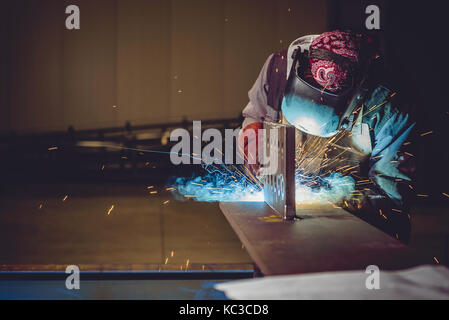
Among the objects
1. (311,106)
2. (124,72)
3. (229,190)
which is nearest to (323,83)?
(311,106)

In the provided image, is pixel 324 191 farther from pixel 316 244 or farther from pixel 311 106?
pixel 316 244

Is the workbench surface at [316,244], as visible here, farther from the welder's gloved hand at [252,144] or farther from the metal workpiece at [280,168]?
the welder's gloved hand at [252,144]

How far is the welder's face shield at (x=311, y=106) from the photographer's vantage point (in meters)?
1.87

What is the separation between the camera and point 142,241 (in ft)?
13.5

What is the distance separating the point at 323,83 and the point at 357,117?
0.28 metres

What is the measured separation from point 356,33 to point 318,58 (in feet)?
0.69

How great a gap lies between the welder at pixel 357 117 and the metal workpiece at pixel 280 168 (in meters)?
0.12

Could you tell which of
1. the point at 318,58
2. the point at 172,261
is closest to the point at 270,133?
the point at 318,58

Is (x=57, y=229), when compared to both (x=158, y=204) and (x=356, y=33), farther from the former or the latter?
(x=356, y=33)

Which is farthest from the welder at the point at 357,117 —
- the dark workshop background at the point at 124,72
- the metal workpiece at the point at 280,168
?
the dark workshop background at the point at 124,72

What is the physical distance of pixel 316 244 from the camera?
1.59 meters

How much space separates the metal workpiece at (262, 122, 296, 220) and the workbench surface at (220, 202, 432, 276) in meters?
0.06

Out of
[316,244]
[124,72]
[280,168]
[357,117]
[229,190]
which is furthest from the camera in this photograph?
[124,72]
